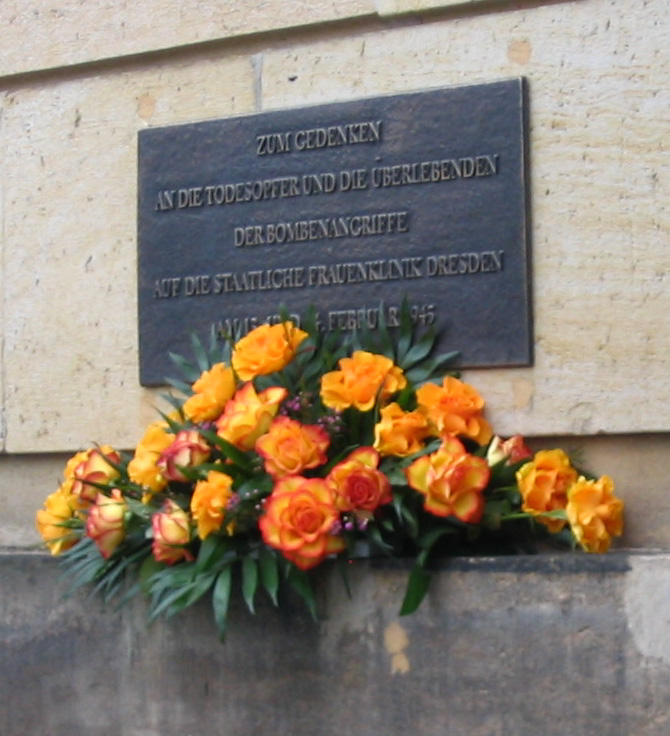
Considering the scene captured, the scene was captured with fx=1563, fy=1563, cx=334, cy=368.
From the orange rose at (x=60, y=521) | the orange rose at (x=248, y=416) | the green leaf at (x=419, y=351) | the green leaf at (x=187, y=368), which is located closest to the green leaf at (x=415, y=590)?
the orange rose at (x=248, y=416)

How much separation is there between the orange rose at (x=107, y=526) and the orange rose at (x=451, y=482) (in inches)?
37.0

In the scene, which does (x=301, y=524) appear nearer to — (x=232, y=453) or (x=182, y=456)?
(x=232, y=453)

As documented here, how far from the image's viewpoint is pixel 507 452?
181 inches

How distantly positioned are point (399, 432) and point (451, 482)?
0.96ft

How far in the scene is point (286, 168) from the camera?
17.0 feet

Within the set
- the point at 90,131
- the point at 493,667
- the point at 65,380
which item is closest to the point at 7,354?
the point at 65,380

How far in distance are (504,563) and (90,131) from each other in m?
2.27

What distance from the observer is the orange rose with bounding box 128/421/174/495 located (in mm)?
4734

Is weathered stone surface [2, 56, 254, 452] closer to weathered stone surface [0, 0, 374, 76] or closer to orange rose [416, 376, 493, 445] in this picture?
weathered stone surface [0, 0, 374, 76]

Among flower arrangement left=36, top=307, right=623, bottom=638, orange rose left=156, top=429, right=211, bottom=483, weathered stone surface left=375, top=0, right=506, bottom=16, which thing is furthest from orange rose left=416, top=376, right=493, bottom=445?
weathered stone surface left=375, top=0, right=506, bottom=16

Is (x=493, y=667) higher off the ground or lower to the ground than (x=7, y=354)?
lower

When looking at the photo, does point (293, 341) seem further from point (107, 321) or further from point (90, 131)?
point (90, 131)

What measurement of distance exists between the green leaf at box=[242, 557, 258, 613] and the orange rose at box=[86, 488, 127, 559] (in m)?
0.47

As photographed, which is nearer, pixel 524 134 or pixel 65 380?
pixel 524 134
